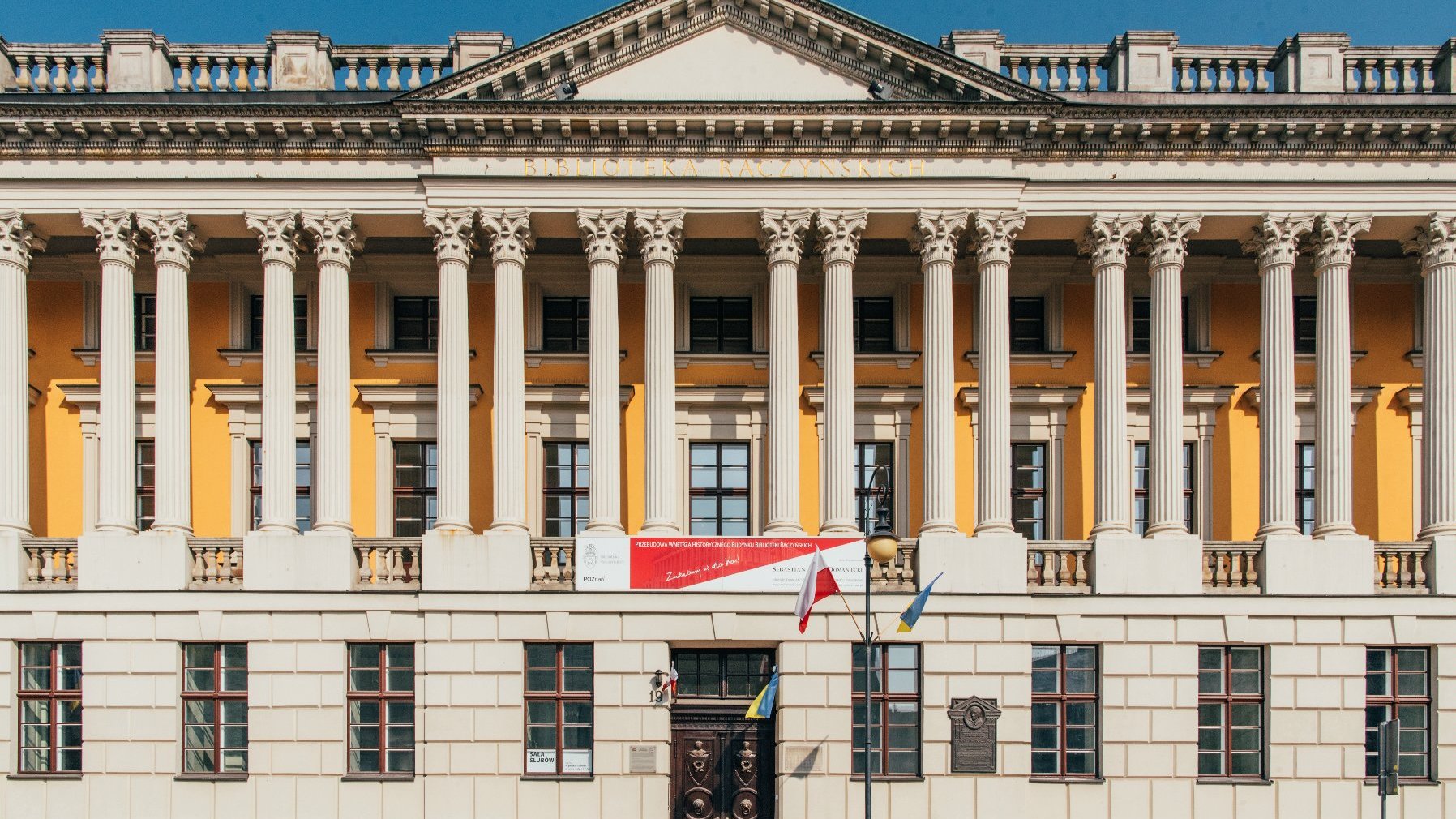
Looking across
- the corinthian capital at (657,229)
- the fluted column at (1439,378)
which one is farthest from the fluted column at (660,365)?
the fluted column at (1439,378)

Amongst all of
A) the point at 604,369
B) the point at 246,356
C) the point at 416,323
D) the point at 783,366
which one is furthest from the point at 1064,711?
the point at 246,356

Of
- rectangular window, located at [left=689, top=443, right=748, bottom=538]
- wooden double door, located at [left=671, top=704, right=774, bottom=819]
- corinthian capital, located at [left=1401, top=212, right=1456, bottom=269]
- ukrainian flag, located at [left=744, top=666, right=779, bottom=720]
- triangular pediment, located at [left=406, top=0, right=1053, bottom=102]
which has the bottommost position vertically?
wooden double door, located at [left=671, top=704, right=774, bottom=819]

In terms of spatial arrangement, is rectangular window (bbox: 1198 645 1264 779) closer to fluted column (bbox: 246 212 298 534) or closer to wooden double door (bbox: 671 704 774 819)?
wooden double door (bbox: 671 704 774 819)

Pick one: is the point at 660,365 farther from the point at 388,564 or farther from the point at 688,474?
the point at 388,564

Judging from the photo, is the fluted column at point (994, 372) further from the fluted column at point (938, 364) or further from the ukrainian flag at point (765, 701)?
the ukrainian flag at point (765, 701)

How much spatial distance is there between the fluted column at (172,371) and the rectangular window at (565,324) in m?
6.61

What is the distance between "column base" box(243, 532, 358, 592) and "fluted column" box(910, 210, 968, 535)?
10.1 m

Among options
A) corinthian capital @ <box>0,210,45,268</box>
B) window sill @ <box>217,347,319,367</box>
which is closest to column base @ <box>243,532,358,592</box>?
window sill @ <box>217,347,319,367</box>

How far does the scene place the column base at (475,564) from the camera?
2717 cm

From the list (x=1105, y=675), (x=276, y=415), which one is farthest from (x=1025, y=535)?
(x=276, y=415)

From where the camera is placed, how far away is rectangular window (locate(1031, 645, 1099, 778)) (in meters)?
27.1

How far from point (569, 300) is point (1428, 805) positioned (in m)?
17.8

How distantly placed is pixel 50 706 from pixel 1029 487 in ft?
58.9

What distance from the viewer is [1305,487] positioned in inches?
1185
